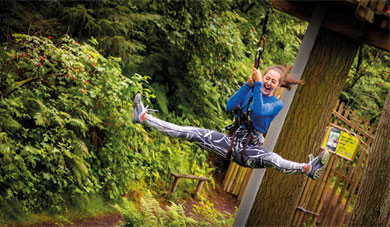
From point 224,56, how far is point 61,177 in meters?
3.96

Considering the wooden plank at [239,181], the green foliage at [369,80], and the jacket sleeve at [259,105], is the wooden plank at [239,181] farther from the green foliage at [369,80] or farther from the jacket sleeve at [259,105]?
the jacket sleeve at [259,105]

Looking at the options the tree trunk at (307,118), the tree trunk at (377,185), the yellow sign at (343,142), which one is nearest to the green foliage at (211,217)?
the tree trunk at (307,118)

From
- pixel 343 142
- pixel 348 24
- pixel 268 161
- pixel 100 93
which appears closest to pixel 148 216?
pixel 268 161

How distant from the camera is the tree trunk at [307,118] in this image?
4023mm

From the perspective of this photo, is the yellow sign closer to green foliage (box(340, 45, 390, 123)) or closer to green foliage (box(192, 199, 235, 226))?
green foliage (box(340, 45, 390, 123))

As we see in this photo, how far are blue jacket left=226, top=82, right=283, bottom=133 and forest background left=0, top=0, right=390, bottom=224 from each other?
7.20 ft

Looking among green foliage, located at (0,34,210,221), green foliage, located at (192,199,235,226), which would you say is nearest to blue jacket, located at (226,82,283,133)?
green foliage, located at (192,199,235,226)

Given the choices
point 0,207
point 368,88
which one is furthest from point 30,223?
point 368,88

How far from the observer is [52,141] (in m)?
6.04

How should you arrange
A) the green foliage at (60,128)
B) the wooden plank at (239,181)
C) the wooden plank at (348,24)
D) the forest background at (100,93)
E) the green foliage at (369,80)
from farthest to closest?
1. the green foliage at (369,80)
2. the wooden plank at (239,181)
3. the forest background at (100,93)
4. the green foliage at (60,128)
5. the wooden plank at (348,24)

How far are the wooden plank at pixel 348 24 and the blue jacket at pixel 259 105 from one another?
981mm

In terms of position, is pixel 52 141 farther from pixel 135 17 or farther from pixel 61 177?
pixel 135 17

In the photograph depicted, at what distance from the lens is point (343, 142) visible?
27.2 ft

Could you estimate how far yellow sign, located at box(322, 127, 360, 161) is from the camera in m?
8.18
